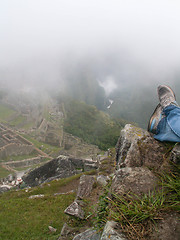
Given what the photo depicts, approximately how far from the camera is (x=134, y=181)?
265 centimetres

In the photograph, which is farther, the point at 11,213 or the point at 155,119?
the point at 11,213

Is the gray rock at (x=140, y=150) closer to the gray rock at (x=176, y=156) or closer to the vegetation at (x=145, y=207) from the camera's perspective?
the gray rock at (x=176, y=156)

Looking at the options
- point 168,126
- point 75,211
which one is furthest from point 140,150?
point 75,211

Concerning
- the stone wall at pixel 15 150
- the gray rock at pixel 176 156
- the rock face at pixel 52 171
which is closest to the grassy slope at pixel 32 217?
the rock face at pixel 52 171

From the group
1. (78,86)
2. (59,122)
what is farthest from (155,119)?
(78,86)

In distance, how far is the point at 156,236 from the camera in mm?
1820

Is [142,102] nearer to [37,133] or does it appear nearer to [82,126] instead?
[82,126]

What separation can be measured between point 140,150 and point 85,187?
3998 mm

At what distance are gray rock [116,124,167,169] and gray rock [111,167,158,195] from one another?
1.19 ft

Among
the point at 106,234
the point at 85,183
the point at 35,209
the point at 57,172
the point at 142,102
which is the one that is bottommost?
the point at 142,102

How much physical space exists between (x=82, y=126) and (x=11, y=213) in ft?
209

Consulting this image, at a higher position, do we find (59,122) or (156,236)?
(156,236)

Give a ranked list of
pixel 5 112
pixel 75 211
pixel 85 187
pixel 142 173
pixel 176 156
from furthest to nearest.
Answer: pixel 5 112 → pixel 85 187 → pixel 75 211 → pixel 142 173 → pixel 176 156

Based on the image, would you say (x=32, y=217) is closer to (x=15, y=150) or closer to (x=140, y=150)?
(x=140, y=150)
